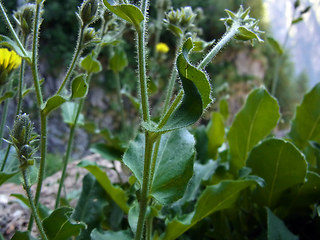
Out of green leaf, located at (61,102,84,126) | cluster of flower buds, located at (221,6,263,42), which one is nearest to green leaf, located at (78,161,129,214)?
green leaf, located at (61,102,84,126)

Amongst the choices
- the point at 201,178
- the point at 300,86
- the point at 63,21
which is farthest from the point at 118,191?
the point at 300,86

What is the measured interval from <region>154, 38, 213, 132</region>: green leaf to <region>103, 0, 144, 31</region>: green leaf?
2.9 inches

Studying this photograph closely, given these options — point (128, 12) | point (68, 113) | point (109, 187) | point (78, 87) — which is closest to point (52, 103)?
point (78, 87)

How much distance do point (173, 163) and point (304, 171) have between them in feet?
1.05

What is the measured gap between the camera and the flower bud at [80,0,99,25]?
48 centimetres

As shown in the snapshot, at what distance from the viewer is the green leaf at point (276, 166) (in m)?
0.68

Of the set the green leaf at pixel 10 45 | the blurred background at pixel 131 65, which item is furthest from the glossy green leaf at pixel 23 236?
the blurred background at pixel 131 65

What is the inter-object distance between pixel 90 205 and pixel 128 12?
441 mm

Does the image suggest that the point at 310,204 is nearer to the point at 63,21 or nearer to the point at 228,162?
the point at 228,162

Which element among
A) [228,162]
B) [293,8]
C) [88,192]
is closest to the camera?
[88,192]

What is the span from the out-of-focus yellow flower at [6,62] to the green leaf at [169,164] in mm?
217

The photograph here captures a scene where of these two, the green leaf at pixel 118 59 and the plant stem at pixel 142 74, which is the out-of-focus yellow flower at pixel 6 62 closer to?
the plant stem at pixel 142 74

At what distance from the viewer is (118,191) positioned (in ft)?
2.24

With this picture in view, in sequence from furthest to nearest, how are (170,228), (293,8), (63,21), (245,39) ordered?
(63,21) < (293,8) < (170,228) < (245,39)
